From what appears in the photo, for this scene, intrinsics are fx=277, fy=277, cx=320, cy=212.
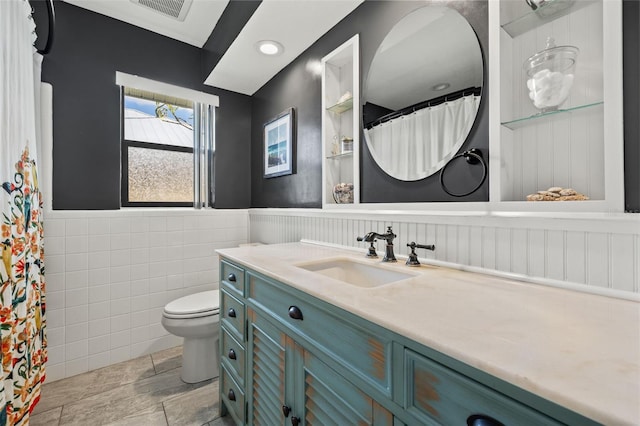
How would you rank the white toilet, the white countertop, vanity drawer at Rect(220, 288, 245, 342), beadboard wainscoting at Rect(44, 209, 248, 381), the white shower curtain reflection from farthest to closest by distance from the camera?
beadboard wainscoting at Rect(44, 209, 248, 381) < the white toilet < vanity drawer at Rect(220, 288, 245, 342) < the white shower curtain reflection < the white countertop

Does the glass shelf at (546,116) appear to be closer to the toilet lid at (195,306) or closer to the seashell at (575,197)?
the seashell at (575,197)

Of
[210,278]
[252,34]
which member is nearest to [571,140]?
[252,34]

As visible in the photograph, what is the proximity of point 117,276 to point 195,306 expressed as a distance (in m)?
0.78

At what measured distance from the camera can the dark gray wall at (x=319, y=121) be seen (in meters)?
1.16

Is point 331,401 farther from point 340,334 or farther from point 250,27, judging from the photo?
point 250,27

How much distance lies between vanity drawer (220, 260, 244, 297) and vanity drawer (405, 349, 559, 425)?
924 mm

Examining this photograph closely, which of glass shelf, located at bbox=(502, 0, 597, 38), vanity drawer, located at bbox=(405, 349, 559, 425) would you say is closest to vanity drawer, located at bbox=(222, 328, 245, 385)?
vanity drawer, located at bbox=(405, 349, 559, 425)

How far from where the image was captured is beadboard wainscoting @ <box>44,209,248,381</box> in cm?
195

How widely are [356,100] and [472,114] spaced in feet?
2.40

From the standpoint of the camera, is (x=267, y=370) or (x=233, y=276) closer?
(x=267, y=370)

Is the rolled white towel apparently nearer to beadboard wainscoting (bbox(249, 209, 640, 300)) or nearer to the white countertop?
beadboard wainscoting (bbox(249, 209, 640, 300))

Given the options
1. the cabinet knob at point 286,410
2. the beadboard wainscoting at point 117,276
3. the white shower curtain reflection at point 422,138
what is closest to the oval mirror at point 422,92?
the white shower curtain reflection at point 422,138

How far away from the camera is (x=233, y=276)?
4.63 ft

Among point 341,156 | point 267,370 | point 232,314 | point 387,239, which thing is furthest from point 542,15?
point 232,314
